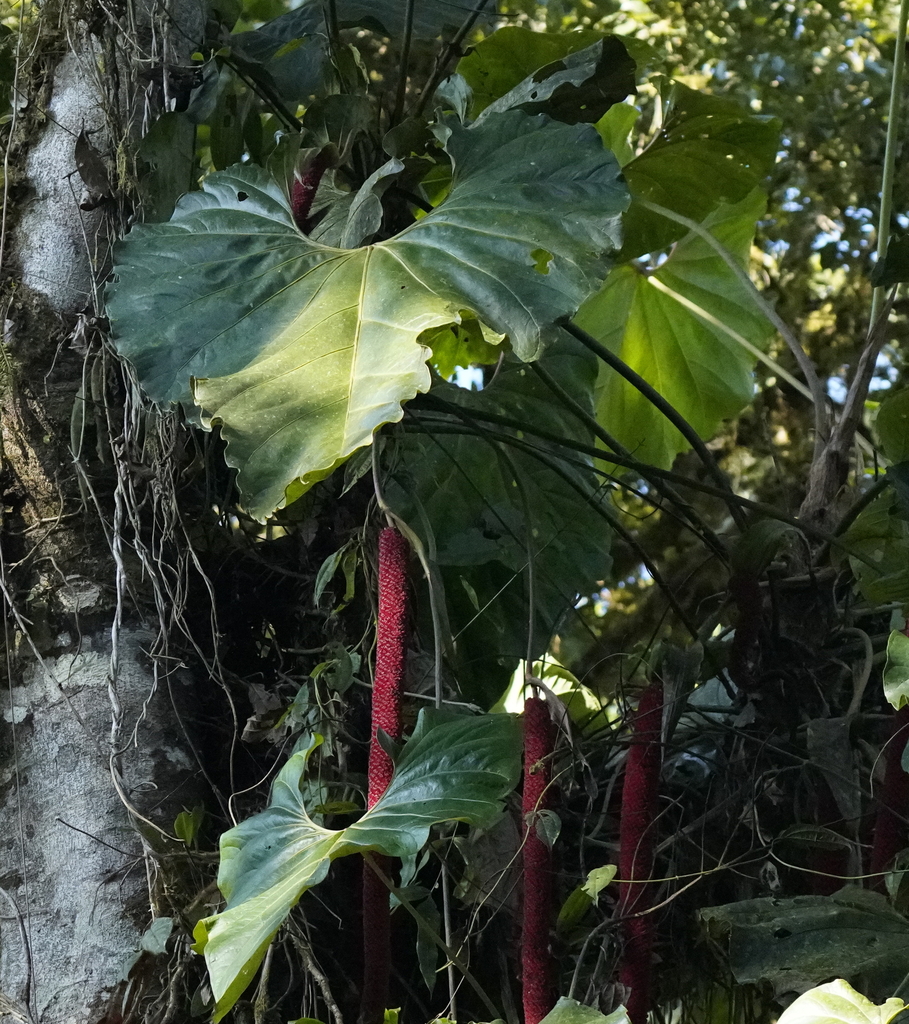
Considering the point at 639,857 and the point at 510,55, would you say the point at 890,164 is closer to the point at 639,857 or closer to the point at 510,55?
the point at 510,55

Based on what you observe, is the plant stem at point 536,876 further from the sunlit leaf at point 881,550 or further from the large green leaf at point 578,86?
the large green leaf at point 578,86

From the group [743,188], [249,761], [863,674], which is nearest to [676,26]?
[743,188]

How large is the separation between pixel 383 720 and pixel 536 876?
0.59 ft

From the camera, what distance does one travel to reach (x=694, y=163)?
1.40 m

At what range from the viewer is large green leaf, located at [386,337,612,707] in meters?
1.10

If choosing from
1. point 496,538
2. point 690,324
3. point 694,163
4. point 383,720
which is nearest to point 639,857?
point 383,720

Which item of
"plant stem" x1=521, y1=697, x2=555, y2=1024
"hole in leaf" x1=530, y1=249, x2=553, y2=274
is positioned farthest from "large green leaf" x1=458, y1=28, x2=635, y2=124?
"plant stem" x1=521, y1=697, x2=555, y2=1024

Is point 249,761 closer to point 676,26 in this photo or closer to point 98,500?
point 98,500

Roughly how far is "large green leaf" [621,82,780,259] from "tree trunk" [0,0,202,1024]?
0.63 metres

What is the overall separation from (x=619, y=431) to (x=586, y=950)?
968 mm

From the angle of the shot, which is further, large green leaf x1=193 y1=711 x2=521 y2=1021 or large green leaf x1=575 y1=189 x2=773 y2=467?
large green leaf x1=575 y1=189 x2=773 y2=467

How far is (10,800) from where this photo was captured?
93 centimetres

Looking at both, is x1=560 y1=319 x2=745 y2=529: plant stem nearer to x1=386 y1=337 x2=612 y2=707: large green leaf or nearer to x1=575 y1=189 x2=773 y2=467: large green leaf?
x1=386 y1=337 x2=612 y2=707: large green leaf

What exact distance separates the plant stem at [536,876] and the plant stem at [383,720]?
0.37 feet
